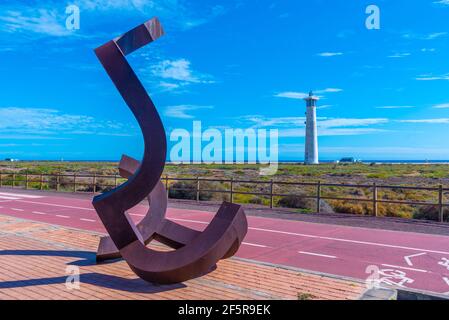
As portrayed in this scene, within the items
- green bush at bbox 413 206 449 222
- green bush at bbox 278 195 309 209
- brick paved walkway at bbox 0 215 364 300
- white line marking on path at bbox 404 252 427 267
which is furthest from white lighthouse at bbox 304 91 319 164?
brick paved walkway at bbox 0 215 364 300

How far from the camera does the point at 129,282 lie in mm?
6617

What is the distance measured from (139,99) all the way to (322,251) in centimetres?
561

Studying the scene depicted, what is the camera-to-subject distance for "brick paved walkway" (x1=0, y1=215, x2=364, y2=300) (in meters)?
5.89

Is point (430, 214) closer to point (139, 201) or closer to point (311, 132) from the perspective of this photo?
point (139, 201)

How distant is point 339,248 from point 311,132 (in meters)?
59.4

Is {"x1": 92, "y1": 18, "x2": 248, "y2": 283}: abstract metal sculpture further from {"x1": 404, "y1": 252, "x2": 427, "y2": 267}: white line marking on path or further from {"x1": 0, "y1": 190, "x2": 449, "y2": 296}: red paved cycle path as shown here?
{"x1": 404, "y1": 252, "x2": 427, "y2": 267}: white line marking on path

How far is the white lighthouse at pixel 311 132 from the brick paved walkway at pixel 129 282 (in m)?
60.9

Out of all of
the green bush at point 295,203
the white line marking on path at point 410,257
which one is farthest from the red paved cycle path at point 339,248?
the green bush at point 295,203

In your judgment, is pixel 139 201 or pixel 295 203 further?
pixel 295 203

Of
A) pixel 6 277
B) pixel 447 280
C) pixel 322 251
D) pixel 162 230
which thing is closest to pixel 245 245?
pixel 322 251

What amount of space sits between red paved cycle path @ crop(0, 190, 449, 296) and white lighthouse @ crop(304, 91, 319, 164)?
5386 centimetres

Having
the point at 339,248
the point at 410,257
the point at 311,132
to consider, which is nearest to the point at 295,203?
the point at 339,248

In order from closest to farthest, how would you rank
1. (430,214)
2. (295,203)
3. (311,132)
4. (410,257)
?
(410,257), (430,214), (295,203), (311,132)
